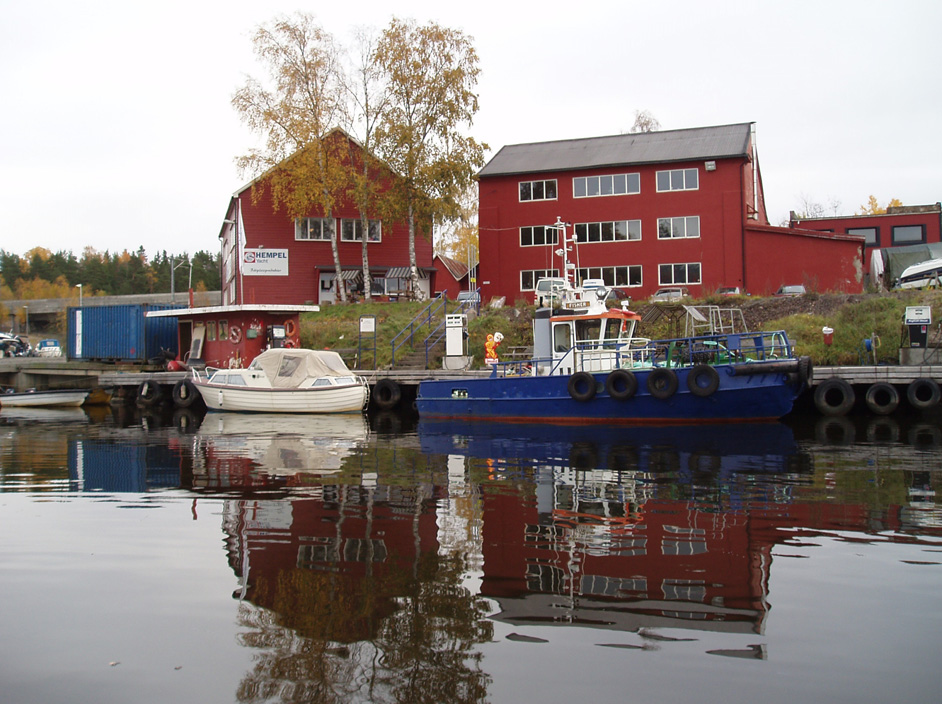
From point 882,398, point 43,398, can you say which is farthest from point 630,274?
point 43,398

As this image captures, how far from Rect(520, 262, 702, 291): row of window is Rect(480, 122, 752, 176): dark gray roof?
4.68 metres

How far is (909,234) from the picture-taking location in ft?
157

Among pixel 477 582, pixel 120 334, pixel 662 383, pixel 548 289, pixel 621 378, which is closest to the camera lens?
pixel 477 582

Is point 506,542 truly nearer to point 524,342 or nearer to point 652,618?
point 652,618

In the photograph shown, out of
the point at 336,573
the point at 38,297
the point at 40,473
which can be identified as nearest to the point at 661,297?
the point at 40,473

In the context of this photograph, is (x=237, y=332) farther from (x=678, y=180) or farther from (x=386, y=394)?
(x=678, y=180)

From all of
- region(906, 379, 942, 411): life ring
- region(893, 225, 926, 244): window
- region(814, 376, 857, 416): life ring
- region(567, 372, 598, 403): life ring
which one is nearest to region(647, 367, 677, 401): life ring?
region(567, 372, 598, 403): life ring

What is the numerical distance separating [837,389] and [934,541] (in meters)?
13.6

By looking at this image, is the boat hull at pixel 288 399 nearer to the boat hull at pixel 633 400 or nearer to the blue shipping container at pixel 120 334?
the boat hull at pixel 633 400

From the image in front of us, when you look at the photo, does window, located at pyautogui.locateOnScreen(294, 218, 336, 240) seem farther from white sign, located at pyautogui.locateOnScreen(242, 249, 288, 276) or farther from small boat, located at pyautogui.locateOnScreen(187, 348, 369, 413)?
small boat, located at pyautogui.locateOnScreen(187, 348, 369, 413)

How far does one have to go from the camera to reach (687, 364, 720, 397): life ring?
59.6 ft

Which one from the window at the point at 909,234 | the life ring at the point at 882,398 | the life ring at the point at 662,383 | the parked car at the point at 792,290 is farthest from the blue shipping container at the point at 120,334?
the window at the point at 909,234

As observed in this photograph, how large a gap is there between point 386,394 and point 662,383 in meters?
9.73

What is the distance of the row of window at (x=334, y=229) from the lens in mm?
39156
